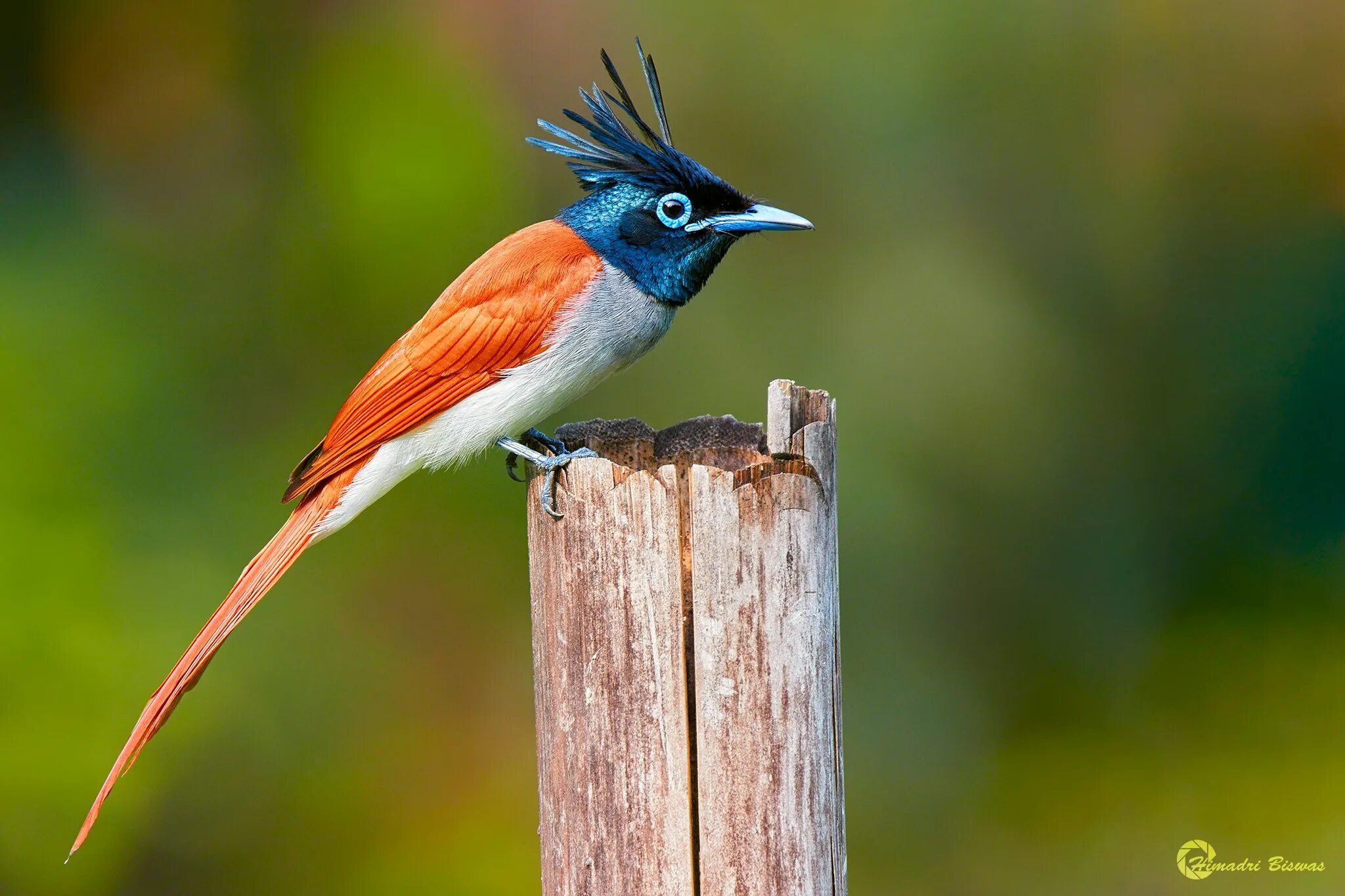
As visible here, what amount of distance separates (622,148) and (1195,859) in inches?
157

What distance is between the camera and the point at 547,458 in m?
3.38

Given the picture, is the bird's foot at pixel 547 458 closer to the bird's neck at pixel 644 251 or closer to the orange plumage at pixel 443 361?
the orange plumage at pixel 443 361

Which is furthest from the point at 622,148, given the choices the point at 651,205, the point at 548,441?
the point at 548,441

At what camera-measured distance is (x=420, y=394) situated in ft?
12.9

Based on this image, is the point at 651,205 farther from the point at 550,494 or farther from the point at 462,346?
the point at 550,494

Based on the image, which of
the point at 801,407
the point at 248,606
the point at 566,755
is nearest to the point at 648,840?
the point at 566,755

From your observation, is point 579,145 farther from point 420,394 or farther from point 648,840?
point 648,840

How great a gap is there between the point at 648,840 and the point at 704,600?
49 centimetres

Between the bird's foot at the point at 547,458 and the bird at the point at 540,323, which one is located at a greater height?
the bird at the point at 540,323

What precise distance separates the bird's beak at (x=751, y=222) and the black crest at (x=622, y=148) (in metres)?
Answer: 0.13

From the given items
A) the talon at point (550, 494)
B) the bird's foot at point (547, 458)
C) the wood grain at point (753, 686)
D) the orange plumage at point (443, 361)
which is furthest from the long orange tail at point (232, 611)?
the wood grain at point (753, 686)

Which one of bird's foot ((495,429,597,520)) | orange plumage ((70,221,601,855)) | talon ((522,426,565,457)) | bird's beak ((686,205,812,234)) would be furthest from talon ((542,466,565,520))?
bird's beak ((686,205,812,234))

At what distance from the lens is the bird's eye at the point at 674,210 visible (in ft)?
13.1

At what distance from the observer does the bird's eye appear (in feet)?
13.1
